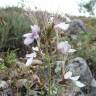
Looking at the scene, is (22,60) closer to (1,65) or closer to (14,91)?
(1,65)

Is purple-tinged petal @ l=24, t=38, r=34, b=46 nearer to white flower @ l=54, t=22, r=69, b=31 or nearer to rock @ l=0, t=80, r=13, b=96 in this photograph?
white flower @ l=54, t=22, r=69, b=31

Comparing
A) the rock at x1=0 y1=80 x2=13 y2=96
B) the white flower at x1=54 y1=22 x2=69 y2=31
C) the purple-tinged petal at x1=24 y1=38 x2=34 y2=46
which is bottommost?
the rock at x1=0 y1=80 x2=13 y2=96

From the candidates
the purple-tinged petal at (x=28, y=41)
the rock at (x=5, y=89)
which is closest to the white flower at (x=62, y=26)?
the purple-tinged petal at (x=28, y=41)

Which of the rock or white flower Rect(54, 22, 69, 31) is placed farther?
the rock

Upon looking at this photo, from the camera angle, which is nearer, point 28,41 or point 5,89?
point 28,41

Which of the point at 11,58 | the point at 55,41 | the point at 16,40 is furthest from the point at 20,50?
the point at 55,41

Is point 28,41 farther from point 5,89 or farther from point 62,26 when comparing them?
point 5,89

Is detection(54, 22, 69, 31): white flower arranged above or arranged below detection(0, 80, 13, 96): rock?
above

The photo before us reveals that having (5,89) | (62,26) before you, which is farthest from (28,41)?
(5,89)

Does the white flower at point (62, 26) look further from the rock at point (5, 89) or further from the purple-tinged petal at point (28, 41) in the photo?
the rock at point (5, 89)

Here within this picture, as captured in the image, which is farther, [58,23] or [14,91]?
[14,91]

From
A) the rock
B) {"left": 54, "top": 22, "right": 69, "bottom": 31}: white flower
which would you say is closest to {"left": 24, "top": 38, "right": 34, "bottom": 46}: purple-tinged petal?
{"left": 54, "top": 22, "right": 69, "bottom": 31}: white flower
